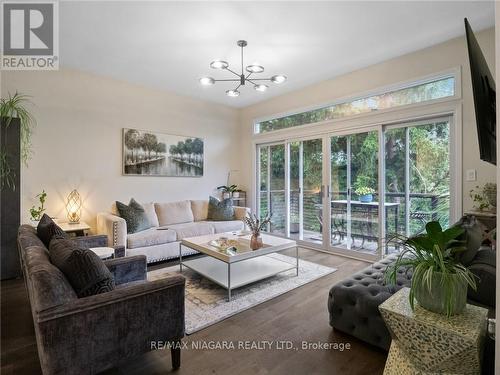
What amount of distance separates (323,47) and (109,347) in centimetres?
375

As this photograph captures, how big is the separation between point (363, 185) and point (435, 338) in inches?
126

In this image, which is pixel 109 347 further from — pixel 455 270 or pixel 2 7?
pixel 2 7

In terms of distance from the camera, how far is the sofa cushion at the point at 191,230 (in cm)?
407

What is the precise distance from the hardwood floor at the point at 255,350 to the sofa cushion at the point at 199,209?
2.72 meters

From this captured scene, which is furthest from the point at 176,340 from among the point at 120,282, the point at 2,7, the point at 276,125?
the point at 276,125

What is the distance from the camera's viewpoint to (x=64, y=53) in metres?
3.51

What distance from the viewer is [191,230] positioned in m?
4.19

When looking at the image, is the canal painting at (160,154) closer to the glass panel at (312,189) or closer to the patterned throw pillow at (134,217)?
the patterned throw pillow at (134,217)

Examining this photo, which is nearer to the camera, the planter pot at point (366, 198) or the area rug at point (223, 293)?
the area rug at point (223, 293)

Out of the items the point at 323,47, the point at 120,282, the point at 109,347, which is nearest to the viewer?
the point at 109,347

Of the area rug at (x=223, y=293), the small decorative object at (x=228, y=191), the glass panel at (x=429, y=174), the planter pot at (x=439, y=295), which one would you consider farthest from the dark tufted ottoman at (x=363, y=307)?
the small decorative object at (x=228, y=191)

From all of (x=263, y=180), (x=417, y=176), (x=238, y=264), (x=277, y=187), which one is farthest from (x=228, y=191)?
(x=417, y=176)

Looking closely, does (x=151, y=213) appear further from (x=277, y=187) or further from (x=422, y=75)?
(x=422, y=75)

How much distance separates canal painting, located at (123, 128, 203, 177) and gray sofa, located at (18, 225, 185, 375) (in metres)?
3.02
